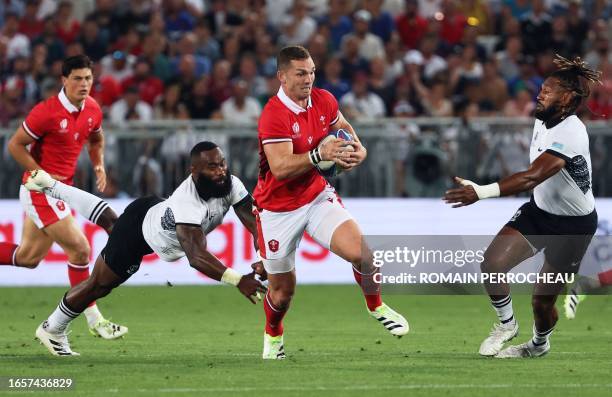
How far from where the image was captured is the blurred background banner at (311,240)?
18.8 m

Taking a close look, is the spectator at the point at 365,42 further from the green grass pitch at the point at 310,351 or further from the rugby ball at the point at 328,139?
the rugby ball at the point at 328,139

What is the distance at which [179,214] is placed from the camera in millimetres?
11133

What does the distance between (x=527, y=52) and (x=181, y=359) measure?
13.6 m

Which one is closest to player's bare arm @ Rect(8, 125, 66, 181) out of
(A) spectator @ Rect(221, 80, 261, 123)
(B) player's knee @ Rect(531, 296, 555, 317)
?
(B) player's knee @ Rect(531, 296, 555, 317)

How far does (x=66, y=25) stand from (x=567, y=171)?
46.6 ft

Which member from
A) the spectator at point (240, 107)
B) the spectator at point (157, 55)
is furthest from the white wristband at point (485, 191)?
the spectator at point (157, 55)

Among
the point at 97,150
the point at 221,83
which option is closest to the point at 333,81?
the point at 221,83

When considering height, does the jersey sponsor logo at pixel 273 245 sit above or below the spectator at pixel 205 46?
above

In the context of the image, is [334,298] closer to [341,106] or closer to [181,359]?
[341,106]

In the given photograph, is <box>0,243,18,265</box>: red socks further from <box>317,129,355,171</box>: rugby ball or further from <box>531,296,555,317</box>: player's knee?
<box>531,296,555,317</box>: player's knee

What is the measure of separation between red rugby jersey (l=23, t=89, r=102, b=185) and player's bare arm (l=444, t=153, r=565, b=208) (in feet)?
16.1

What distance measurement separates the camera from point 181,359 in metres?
11.1

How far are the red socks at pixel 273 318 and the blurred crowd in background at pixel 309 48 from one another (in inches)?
386

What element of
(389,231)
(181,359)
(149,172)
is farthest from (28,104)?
(181,359)
